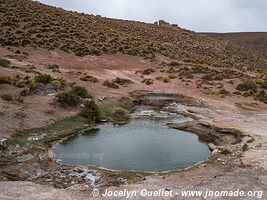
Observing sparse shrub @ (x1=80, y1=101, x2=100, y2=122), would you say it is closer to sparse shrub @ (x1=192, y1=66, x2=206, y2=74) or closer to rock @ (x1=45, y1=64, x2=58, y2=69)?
rock @ (x1=45, y1=64, x2=58, y2=69)

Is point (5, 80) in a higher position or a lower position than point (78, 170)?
higher

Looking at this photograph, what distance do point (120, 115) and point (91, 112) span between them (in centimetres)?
224

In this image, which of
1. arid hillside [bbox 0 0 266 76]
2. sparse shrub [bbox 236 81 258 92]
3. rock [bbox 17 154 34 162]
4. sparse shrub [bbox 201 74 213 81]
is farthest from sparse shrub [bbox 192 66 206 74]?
rock [bbox 17 154 34 162]

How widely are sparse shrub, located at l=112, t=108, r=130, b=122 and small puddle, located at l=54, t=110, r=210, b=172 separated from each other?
2.22 feet

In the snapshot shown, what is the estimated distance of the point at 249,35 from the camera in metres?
150

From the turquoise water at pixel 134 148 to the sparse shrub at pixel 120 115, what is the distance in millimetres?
954

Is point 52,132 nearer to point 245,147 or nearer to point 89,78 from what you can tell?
point 245,147

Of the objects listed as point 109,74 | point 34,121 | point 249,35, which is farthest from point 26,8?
point 249,35

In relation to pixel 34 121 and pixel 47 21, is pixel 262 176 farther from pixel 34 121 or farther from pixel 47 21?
pixel 47 21

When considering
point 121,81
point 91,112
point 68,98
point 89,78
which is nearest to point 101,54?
point 121,81

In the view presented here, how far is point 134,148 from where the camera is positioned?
22016 mm

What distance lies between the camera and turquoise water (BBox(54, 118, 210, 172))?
1962 cm

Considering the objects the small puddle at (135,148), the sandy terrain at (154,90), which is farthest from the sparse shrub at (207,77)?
the small puddle at (135,148)

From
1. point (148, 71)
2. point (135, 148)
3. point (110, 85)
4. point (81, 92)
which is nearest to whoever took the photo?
point (135, 148)
